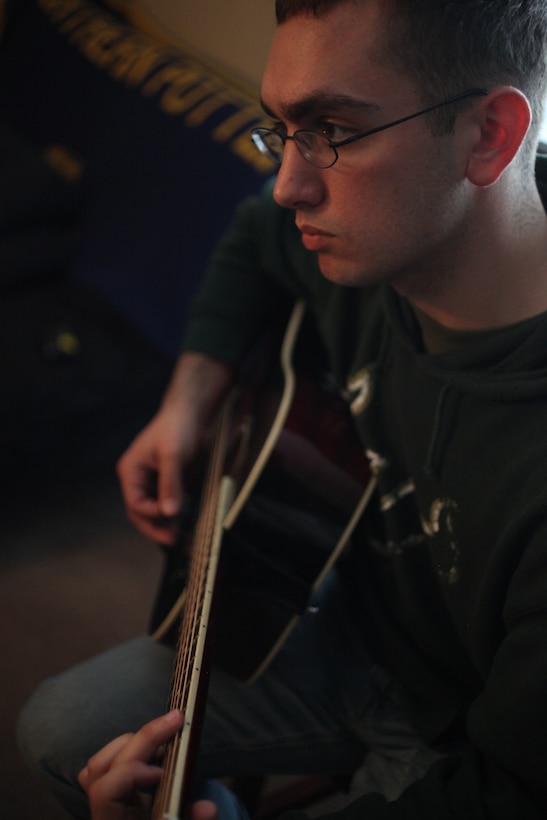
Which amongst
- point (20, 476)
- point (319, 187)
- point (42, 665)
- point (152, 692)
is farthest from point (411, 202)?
point (20, 476)

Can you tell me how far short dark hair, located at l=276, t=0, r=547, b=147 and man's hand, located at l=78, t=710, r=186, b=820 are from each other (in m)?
0.54

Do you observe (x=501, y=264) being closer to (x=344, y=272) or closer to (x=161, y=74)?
(x=344, y=272)

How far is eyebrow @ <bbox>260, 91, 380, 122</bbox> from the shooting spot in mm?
680

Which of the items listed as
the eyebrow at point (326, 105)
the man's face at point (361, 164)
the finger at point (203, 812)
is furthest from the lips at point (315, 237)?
the finger at point (203, 812)

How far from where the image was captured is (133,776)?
0.57 m

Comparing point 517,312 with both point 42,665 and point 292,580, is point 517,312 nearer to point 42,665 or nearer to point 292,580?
point 292,580

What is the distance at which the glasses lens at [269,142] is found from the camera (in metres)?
0.79

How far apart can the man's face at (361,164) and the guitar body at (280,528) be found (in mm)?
224

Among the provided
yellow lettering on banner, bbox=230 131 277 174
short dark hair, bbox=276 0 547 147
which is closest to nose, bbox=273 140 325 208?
short dark hair, bbox=276 0 547 147

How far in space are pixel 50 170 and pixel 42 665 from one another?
0.98 m

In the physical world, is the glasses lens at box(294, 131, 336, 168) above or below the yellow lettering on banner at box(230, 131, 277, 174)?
above

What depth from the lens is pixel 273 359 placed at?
112cm

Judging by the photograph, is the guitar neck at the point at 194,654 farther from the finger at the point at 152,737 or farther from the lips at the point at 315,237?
the lips at the point at 315,237

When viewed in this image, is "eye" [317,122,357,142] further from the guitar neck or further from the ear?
the guitar neck
